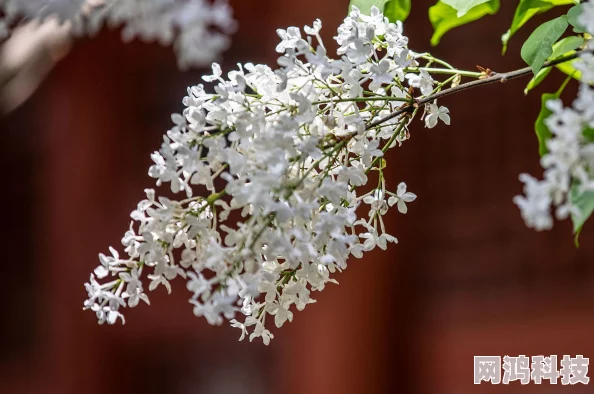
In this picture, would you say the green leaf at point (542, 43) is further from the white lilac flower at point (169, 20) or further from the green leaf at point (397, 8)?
the white lilac flower at point (169, 20)

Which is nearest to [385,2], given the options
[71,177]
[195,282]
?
[195,282]

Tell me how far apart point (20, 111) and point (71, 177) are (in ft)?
0.89

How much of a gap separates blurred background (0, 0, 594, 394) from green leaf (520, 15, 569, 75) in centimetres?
102

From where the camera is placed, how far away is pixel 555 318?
1.38 meters

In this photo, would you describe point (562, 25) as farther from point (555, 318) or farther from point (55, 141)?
point (55, 141)

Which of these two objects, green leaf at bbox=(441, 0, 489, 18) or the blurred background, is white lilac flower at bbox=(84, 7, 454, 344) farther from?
the blurred background

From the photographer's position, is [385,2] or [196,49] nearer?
[196,49]

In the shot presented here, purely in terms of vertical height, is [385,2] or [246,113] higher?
[385,2]

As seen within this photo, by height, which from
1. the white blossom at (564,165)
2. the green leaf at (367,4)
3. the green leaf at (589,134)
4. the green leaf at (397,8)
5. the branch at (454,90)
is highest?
the green leaf at (397,8)
